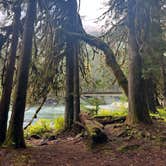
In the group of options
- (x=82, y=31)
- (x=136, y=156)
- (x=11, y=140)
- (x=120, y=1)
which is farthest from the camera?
(x=82, y=31)

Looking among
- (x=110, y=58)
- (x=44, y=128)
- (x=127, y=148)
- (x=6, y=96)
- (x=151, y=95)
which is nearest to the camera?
(x=127, y=148)

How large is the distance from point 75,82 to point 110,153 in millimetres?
3636

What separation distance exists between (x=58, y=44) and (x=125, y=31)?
8.12 ft

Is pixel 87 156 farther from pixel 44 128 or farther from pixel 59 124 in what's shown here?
pixel 44 128

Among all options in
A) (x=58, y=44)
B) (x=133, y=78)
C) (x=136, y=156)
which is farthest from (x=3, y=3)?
(x=136, y=156)

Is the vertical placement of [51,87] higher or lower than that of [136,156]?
higher

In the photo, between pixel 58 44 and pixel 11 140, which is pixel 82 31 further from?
pixel 11 140

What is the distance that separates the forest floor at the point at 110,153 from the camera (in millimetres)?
5945

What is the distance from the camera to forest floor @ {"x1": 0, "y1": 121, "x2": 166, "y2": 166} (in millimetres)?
5945

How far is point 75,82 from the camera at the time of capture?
9.58m

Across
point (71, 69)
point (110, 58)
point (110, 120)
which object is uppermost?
point (110, 58)

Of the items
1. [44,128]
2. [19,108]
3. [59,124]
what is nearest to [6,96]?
A: [19,108]

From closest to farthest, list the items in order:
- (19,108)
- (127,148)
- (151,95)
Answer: (127,148) → (19,108) → (151,95)

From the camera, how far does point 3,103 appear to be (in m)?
7.49
